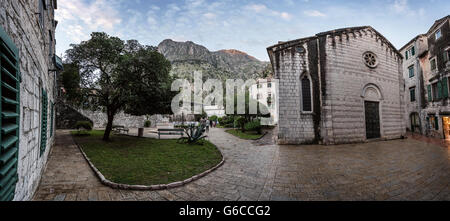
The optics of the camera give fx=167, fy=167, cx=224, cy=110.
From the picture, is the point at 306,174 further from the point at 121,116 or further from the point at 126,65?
the point at 121,116

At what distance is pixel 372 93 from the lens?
12.3 m

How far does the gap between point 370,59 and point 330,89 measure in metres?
4.90

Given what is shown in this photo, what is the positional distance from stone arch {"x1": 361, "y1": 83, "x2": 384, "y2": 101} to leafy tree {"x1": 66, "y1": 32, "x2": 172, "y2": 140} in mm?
13668

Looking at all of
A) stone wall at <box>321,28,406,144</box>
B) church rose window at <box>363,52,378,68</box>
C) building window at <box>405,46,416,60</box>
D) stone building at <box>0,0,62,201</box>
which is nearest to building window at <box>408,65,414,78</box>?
building window at <box>405,46,416,60</box>

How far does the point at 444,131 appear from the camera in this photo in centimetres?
1374

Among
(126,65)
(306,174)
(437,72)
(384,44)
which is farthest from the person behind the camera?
(437,72)

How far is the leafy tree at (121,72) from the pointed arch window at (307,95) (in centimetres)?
896

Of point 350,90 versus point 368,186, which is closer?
point 368,186

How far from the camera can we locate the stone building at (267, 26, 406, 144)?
35.9ft

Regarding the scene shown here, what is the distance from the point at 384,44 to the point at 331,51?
5942mm

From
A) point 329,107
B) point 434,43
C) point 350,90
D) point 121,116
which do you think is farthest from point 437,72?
point 121,116

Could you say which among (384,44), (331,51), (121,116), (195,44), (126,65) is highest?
(195,44)

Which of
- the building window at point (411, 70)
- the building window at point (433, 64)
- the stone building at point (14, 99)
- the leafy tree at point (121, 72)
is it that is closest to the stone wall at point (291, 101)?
the leafy tree at point (121, 72)

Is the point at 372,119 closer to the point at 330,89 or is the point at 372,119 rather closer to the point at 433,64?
the point at 330,89
